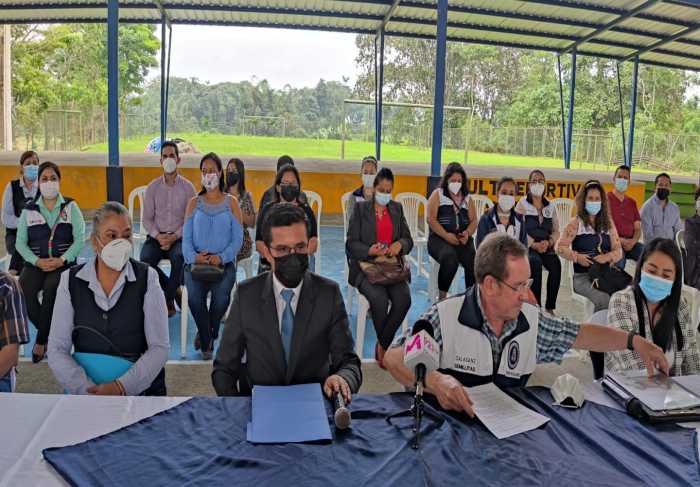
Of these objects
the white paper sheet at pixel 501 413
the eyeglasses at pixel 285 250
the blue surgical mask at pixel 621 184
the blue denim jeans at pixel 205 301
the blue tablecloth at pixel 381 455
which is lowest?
the blue denim jeans at pixel 205 301

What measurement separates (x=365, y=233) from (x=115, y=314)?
7.67 ft

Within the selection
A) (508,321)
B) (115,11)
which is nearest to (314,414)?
(508,321)

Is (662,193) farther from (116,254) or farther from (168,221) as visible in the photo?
(116,254)

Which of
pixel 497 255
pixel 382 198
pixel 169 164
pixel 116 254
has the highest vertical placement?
pixel 169 164

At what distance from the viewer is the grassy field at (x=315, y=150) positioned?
18.6 metres

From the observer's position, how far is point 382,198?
4648 mm

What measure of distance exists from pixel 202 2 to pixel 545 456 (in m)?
8.65

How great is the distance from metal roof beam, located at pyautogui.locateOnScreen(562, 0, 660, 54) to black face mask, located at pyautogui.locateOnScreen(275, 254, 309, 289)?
26.7 ft

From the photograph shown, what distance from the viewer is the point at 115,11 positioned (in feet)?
22.2

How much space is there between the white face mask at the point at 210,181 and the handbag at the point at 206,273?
2.35 feet

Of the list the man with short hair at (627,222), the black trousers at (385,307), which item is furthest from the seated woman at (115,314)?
the man with short hair at (627,222)

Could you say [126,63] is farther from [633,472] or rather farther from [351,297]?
[633,472]

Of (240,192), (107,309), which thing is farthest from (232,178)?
(107,309)

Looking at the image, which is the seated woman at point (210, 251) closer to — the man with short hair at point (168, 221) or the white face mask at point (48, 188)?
the man with short hair at point (168, 221)
